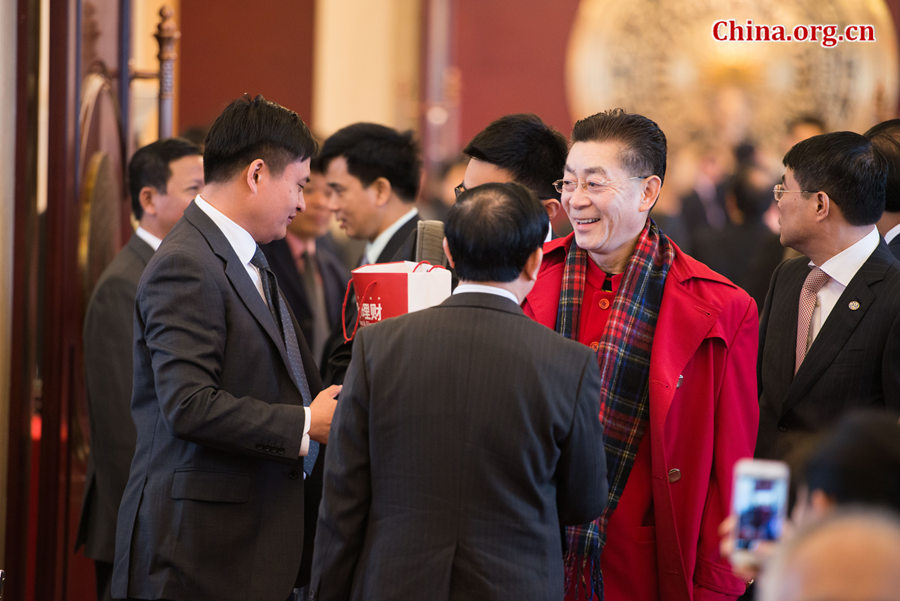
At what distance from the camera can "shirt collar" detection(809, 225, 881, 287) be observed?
2.86 metres

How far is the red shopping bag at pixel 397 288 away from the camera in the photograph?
2586mm

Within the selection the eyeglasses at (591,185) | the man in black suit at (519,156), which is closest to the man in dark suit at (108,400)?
the man in black suit at (519,156)

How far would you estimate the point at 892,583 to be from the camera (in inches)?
45.8

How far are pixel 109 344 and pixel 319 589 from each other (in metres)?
1.49

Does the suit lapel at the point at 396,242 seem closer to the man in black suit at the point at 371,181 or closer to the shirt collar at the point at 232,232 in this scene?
the man in black suit at the point at 371,181

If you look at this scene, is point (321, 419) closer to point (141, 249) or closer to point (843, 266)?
point (141, 249)

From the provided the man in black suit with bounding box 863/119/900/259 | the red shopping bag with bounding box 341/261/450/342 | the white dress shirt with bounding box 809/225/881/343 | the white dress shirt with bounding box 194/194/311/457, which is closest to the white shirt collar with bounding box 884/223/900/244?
the man in black suit with bounding box 863/119/900/259

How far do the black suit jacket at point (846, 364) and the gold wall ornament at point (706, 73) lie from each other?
8.08 metres

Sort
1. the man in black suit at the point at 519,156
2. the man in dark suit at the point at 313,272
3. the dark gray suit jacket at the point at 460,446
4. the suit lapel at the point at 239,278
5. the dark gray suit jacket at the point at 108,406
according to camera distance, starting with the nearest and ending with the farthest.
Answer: the dark gray suit jacket at the point at 460,446 → the suit lapel at the point at 239,278 → the man in black suit at the point at 519,156 → the dark gray suit jacket at the point at 108,406 → the man in dark suit at the point at 313,272

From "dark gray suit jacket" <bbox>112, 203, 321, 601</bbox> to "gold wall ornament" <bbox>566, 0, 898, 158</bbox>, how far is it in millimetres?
8616

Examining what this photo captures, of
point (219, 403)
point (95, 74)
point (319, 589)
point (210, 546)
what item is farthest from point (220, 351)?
point (95, 74)

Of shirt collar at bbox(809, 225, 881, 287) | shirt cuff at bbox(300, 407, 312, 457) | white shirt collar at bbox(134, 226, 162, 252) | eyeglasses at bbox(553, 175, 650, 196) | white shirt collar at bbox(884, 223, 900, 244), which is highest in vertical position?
eyeglasses at bbox(553, 175, 650, 196)

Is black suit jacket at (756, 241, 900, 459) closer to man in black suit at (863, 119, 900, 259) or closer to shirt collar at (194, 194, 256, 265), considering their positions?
man in black suit at (863, 119, 900, 259)

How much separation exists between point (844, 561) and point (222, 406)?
1.53 meters
